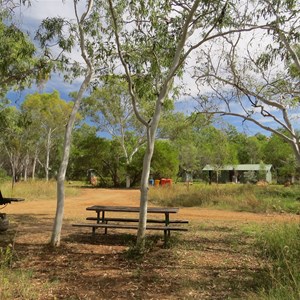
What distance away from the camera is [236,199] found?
17297 millimetres

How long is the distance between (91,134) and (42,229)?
93.6 feet

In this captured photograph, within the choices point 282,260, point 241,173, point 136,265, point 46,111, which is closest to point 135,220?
point 136,265

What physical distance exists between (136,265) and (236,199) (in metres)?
11.5

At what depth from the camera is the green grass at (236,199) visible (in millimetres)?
15734

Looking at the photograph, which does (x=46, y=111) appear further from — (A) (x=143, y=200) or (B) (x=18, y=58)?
(A) (x=143, y=200)

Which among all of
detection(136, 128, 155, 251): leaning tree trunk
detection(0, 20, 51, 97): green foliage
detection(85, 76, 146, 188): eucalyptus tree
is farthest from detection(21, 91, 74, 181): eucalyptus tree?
detection(136, 128, 155, 251): leaning tree trunk

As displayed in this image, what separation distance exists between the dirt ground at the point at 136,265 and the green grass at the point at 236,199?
5910 millimetres

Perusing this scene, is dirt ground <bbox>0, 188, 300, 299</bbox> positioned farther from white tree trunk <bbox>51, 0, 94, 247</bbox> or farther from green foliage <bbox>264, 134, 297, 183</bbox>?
green foliage <bbox>264, 134, 297, 183</bbox>

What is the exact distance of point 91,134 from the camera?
38.4 metres

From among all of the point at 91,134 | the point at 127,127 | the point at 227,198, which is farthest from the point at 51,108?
the point at 227,198

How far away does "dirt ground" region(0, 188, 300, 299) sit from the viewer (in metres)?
5.31

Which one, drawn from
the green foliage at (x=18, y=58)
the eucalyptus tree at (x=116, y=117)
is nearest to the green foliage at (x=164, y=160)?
the eucalyptus tree at (x=116, y=117)

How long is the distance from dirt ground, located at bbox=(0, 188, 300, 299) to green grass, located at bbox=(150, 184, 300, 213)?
5910mm

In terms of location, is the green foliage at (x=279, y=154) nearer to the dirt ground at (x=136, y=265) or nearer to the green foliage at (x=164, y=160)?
the green foliage at (x=164, y=160)
